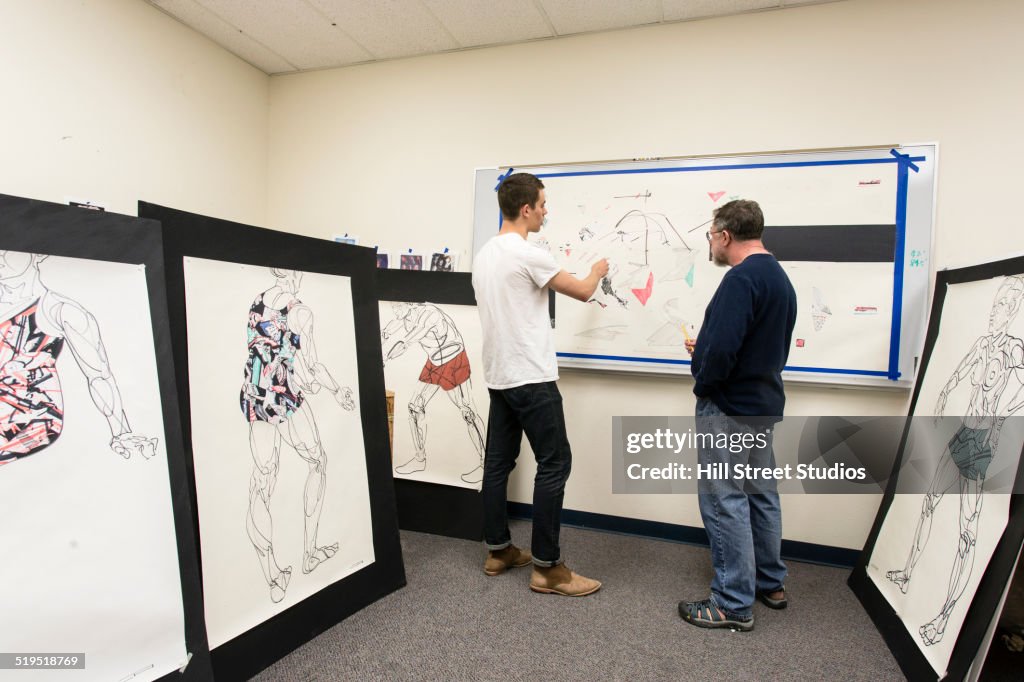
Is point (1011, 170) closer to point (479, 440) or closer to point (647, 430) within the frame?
point (647, 430)

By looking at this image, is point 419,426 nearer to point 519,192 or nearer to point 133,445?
point 519,192

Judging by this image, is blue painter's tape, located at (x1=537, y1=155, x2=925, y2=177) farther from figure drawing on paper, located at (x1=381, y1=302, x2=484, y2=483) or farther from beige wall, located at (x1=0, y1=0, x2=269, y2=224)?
beige wall, located at (x1=0, y1=0, x2=269, y2=224)

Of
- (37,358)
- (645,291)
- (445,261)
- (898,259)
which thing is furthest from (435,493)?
(898,259)

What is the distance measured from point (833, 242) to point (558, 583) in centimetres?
167

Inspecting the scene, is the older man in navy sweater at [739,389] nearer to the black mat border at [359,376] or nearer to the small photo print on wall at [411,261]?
the black mat border at [359,376]

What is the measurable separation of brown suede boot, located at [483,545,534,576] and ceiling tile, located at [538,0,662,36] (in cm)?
218

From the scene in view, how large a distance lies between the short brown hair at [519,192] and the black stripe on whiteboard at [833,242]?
1011 mm

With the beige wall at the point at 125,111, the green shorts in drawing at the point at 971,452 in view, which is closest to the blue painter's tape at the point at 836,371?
the green shorts in drawing at the point at 971,452

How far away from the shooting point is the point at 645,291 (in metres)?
2.36

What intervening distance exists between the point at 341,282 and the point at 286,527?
73 cm

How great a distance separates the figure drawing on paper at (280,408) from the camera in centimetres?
141

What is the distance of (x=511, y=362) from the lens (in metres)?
1.81

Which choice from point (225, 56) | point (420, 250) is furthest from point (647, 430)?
point (225, 56)

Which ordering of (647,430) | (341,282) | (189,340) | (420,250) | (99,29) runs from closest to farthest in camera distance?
(189,340)
(341,282)
(99,29)
(647,430)
(420,250)
